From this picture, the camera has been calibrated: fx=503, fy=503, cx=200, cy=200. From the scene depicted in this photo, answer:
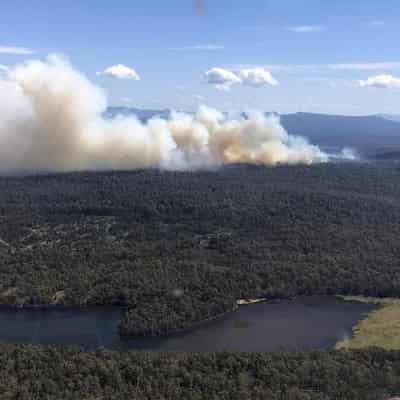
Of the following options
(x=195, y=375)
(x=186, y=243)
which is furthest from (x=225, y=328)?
(x=186, y=243)

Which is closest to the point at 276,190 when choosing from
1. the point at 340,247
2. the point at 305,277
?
the point at 340,247

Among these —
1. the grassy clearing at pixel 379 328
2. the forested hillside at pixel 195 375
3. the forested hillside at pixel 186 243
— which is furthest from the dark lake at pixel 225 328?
the forested hillside at pixel 195 375

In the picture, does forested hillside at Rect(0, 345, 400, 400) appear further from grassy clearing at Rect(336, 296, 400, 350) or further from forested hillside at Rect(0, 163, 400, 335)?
forested hillside at Rect(0, 163, 400, 335)

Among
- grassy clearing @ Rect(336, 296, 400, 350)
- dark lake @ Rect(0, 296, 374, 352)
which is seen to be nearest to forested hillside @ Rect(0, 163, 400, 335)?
dark lake @ Rect(0, 296, 374, 352)

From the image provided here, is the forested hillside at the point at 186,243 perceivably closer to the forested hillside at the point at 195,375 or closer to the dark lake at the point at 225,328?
the dark lake at the point at 225,328

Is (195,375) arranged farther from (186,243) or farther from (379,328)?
(186,243)
